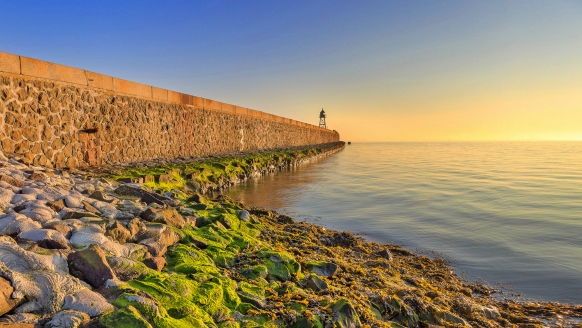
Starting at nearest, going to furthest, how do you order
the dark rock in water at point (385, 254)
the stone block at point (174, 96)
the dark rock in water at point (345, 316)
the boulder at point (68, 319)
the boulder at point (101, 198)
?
the boulder at point (68, 319), the dark rock in water at point (345, 316), the boulder at point (101, 198), the dark rock in water at point (385, 254), the stone block at point (174, 96)

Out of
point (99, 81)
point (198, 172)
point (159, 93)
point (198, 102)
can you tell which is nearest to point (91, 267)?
point (198, 172)

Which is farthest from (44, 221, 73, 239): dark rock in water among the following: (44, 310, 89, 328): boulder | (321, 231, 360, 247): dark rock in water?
(321, 231, 360, 247): dark rock in water

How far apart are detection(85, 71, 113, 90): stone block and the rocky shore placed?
3.73m

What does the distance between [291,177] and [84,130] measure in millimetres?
8294

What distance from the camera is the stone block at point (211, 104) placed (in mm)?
14047

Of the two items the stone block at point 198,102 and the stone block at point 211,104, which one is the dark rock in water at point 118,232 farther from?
the stone block at point 211,104

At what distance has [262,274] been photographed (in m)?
3.05

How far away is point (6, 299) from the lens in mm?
1702

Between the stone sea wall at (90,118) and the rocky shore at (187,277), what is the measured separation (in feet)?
5.86

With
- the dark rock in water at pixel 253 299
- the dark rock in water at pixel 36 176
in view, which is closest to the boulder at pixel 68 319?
the dark rock in water at pixel 253 299

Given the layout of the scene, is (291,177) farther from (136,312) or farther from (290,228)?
(136,312)

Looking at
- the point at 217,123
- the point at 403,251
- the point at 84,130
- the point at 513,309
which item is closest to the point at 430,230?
the point at 403,251

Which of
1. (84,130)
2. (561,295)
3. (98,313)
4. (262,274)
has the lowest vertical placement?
(561,295)

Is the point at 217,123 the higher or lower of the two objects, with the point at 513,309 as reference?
higher
